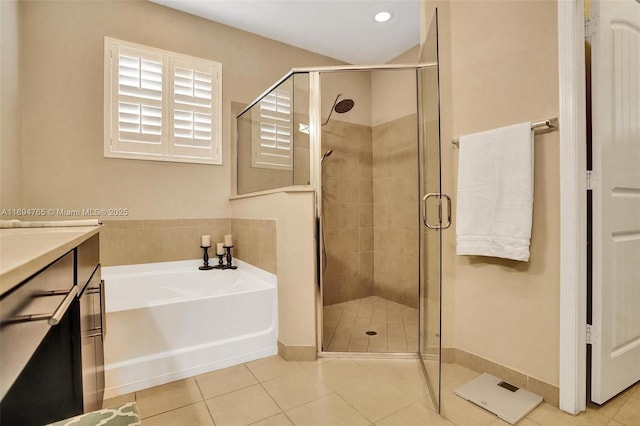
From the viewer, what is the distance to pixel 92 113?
8.25 feet

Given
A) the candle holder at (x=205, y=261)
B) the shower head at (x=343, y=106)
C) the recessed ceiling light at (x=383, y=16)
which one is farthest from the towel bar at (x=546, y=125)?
the candle holder at (x=205, y=261)

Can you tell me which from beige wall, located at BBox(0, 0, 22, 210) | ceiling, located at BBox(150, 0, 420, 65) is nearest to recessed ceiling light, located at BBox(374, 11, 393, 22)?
ceiling, located at BBox(150, 0, 420, 65)

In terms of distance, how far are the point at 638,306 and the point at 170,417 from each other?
2440 millimetres

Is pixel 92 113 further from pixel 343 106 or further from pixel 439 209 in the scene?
pixel 439 209

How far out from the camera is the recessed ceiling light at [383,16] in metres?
2.89

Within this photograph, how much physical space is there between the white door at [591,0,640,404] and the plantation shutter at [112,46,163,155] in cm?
295

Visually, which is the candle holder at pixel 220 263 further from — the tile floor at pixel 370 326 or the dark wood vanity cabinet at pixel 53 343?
the dark wood vanity cabinet at pixel 53 343

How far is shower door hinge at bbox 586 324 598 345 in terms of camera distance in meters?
1.52

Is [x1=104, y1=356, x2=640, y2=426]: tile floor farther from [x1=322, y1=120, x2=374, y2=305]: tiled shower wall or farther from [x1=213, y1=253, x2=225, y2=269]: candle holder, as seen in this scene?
[x1=322, y1=120, x2=374, y2=305]: tiled shower wall

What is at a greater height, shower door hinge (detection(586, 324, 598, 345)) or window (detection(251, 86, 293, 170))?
window (detection(251, 86, 293, 170))

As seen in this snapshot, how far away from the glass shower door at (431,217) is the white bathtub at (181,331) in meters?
0.99

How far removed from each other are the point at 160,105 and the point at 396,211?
2395 mm

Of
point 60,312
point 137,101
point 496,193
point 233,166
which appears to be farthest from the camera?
point 233,166

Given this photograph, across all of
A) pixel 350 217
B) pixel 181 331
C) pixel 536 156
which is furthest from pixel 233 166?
pixel 536 156
